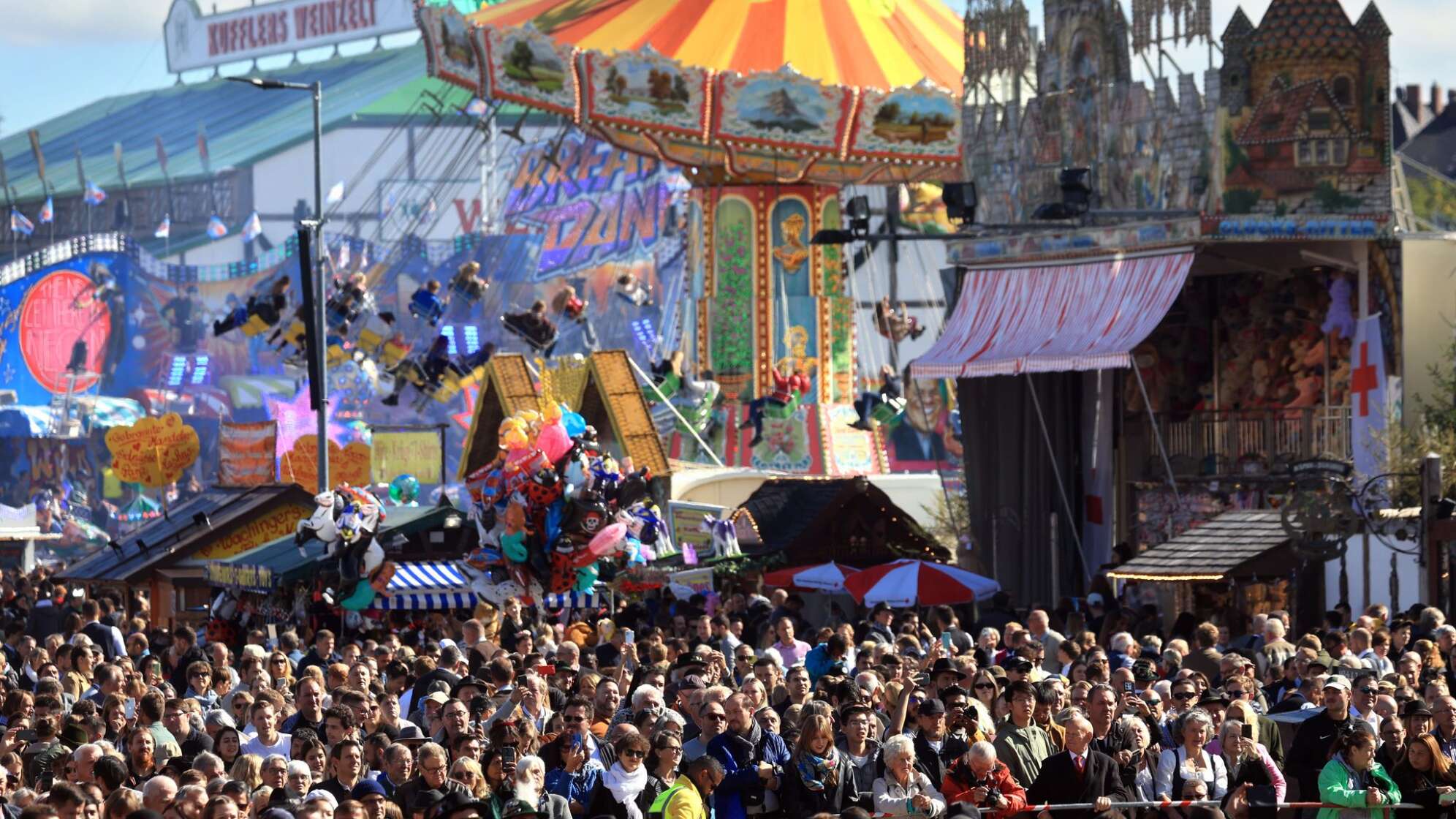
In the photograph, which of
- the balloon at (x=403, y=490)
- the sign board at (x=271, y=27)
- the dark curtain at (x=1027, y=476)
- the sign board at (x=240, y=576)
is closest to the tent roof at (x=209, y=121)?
the sign board at (x=271, y=27)

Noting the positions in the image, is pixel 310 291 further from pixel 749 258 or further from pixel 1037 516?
pixel 749 258

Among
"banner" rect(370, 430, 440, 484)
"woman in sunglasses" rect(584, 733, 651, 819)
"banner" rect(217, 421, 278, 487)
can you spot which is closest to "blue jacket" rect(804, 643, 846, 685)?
"woman in sunglasses" rect(584, 733, 651, 819)

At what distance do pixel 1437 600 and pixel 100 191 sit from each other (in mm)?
70538

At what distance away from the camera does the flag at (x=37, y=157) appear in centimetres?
9500

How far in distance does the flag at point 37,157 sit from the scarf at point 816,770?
87.9 meters

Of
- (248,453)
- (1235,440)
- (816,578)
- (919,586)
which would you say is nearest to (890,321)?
(248,453)

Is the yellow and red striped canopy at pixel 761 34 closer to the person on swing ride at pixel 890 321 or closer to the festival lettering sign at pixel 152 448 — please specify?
the person on swing ride at pixel 890 321

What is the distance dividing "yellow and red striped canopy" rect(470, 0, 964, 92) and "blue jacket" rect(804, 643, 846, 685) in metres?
20.8

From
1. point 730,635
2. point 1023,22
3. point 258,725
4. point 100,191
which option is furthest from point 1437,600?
point 100,191

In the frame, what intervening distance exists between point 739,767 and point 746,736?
29cm

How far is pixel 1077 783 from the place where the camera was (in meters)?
10.8

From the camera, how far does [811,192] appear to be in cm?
3862

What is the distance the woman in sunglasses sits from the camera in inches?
404

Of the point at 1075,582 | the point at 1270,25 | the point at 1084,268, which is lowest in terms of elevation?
the point at 1075,582
